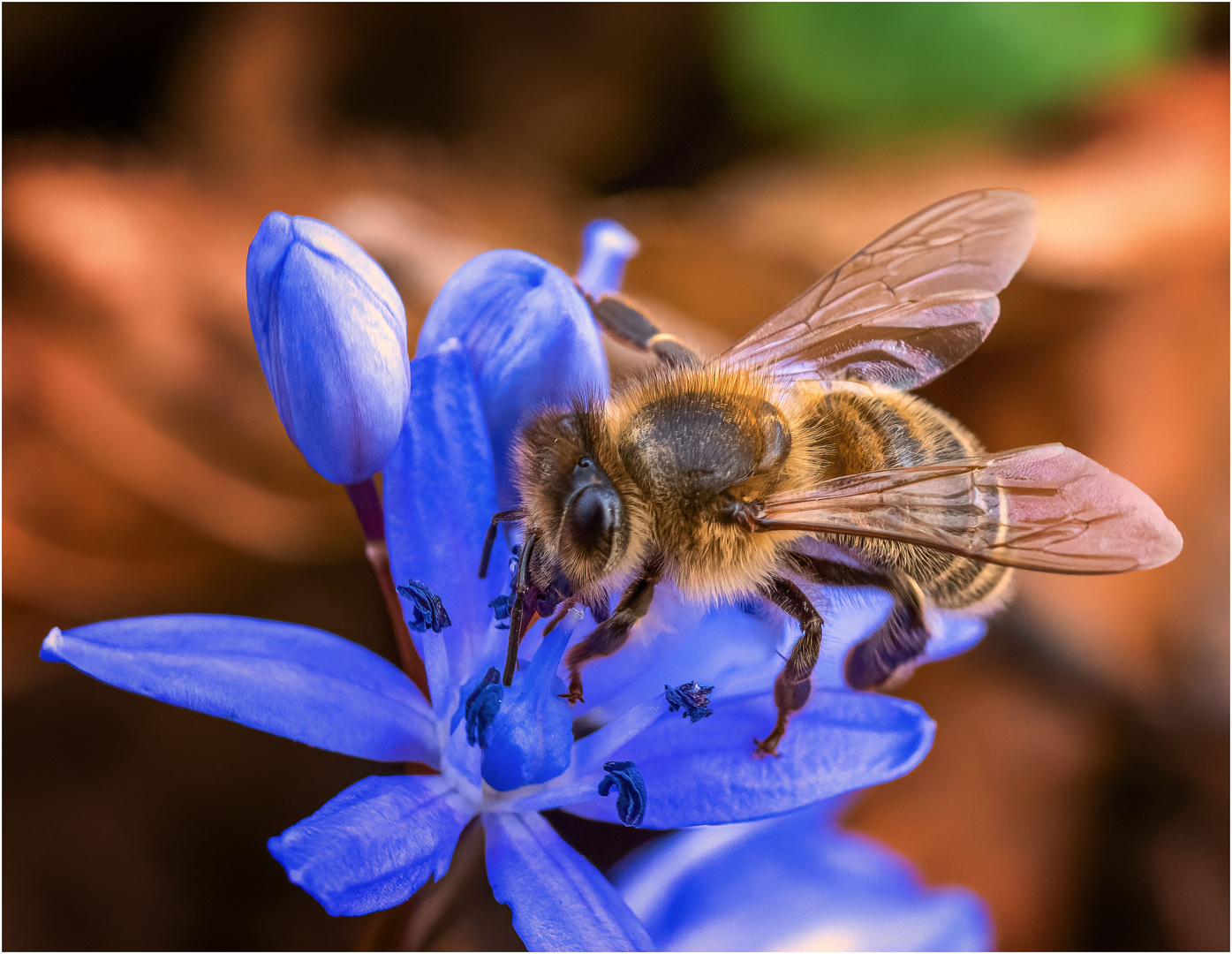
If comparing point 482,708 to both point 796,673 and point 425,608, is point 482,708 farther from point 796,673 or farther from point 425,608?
point 796,673

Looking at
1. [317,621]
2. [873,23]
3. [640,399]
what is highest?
[873,23]

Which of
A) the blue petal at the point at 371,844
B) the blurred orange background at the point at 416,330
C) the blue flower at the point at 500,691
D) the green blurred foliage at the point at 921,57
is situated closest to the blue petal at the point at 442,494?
the blue flower at the point at 500,691

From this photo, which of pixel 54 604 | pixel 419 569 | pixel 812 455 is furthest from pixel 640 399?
pixel 54 604

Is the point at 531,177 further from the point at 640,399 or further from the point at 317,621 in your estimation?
the point at 640,399

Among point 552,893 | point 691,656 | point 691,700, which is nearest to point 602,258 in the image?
point 691,656

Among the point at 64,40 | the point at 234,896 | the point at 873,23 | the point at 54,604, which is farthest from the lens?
the point at 873,23

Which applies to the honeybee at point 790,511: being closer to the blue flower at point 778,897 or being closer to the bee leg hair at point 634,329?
the bee leg hair at point 634,329

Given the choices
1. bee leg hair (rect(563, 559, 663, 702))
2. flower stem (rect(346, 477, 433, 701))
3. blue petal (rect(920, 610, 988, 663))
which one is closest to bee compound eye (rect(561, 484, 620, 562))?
bee leg hair (rect(563, 559, 663, 702))

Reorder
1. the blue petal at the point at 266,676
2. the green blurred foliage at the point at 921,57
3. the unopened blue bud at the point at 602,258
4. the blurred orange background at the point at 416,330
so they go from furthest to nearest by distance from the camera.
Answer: the green blurred foliage at the point at 921,57
the blurred orange background at the point at 416,330
the unopened blue bud at the point at 602,258
the blue petal at the point at 266,676
